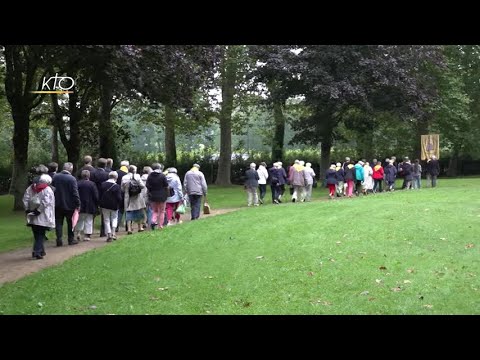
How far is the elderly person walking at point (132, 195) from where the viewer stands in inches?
548

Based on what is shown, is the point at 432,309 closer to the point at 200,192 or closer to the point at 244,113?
the point at 200,192

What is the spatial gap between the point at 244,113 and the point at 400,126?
11.0 m

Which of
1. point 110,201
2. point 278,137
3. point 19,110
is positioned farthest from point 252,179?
point 278,137

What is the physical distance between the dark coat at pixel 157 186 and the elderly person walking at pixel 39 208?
117 inches

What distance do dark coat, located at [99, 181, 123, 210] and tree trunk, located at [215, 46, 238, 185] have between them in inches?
837

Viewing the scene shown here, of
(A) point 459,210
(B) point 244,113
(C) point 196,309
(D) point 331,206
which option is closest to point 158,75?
(D) point 331,206

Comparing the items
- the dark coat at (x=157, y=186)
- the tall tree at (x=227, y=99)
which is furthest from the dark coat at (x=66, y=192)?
the tall tree at (x=227, y=99)

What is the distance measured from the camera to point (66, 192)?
41.3 ft

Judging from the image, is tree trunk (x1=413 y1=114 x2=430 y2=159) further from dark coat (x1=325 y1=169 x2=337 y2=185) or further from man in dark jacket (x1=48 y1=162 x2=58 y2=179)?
man in dark jacket (x1=48 y1=162 x2=58 y2=179)

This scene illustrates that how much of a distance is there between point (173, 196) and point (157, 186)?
4.40 feet

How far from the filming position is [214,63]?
23.2 meters

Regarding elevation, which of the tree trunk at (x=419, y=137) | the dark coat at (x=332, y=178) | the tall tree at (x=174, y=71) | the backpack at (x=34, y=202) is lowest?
the dark coat at (x=332, y=178)

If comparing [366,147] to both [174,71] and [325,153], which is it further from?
[174,71]

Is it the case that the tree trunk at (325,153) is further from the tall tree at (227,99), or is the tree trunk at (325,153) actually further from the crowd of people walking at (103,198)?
the crowd of people walking at (103,198)
